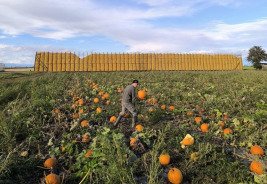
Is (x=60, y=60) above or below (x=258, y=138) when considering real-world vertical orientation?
above

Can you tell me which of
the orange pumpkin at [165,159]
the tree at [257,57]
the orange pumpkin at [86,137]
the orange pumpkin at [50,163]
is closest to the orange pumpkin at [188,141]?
the orange pumpkin at [165,159]

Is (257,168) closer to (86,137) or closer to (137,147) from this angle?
(137,147)

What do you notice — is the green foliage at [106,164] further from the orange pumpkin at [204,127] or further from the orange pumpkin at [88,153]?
the orange pumpkin at [204,127]

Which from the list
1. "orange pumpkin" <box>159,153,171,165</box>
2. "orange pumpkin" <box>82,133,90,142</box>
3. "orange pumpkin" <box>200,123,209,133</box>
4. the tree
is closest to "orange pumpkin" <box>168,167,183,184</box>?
"orange pumpkin" <box>159,153,171,165</box>

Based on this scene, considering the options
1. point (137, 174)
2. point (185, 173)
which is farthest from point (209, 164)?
point (137, 174)

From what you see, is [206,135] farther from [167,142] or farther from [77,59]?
[77,59]

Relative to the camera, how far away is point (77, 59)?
40.8m

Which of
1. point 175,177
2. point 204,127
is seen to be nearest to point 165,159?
point 175,177

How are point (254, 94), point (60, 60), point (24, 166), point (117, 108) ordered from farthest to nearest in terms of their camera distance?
point (60, 60)
point (254, 94)
point (117, 108)
point (24, 166)

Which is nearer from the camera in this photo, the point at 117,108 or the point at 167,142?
the point at 167,142

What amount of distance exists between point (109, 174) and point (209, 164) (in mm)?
2543

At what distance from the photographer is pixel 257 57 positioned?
48562mm

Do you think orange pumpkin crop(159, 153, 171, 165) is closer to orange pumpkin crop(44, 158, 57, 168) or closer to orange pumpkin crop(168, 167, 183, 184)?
orange pumpkin crop(168, 167, 183, 184)

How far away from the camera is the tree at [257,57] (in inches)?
1913
